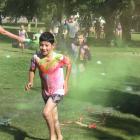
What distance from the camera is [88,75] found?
664 inches

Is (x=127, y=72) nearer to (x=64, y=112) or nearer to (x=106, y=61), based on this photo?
(x=106, y=61)

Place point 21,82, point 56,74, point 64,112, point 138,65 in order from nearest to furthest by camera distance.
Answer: point 56,74, point 64,112, point 21,82, point 138,65

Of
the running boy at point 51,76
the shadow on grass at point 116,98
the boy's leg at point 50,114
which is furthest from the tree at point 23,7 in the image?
the boy's leg at point 50,114

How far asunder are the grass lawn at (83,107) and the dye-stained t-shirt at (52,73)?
3.95 feet

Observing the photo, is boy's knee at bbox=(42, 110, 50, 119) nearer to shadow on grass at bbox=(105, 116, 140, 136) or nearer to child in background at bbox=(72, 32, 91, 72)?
shadow on grass at bbox=(105, 116, 140, 136)

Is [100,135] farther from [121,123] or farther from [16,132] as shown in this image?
[16,132]

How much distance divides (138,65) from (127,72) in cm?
261

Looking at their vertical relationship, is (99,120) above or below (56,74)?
below

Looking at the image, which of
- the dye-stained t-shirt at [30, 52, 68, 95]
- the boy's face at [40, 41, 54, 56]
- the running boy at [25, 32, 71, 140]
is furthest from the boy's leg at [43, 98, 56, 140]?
the boy's face at [40, 41, 54, 56]

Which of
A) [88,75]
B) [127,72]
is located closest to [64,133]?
[88,75]

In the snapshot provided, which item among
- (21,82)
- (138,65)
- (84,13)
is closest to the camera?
(21,82)

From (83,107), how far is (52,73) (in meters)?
3.73

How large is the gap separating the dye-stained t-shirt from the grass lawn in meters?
1.20

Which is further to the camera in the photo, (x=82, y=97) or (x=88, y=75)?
(x=88, y=75)
